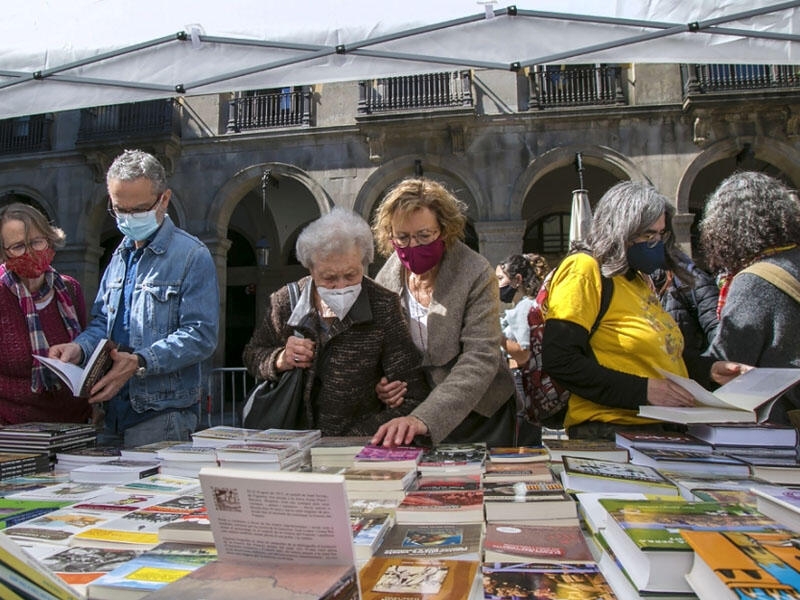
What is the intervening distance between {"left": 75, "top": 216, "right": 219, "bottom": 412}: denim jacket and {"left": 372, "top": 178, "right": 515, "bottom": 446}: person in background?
2.55ft

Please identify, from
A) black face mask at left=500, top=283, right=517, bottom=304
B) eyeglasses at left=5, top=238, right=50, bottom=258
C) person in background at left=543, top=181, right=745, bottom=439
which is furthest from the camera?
black face mask at left=500, top=283, right=517, bottom=304

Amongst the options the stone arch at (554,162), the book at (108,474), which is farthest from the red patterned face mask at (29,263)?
the stone arch at (554,162)

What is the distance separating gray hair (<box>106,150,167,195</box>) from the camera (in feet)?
8.51

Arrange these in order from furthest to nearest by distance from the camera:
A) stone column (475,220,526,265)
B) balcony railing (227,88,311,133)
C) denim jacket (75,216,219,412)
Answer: balcony railing (227,88,311,133)
stone column (475,220,526,265)
denim jacket (75,216,219,412)

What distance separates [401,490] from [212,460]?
683 mm

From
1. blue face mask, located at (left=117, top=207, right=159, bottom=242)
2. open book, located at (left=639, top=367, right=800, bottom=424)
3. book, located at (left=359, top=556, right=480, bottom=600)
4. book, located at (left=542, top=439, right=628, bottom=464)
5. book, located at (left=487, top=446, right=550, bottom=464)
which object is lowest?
book, located at (left=359, top=556, right=480, bottom=600)

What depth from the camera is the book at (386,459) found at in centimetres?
174

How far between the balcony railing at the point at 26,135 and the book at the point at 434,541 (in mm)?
14591

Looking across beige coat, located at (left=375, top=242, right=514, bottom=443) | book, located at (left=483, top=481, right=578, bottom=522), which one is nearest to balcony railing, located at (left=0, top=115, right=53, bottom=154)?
beige coat, located at (left=375, top=242, right=514, bottom=443)

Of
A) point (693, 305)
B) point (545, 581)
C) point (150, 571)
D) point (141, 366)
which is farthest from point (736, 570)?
point (693, 305)

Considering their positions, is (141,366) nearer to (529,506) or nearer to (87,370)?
(87,370)

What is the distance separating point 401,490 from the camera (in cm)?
153

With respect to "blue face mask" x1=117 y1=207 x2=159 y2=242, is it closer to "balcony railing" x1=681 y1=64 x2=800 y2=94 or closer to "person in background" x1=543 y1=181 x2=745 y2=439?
"person in background" x1=543 y1=181 x2=745 y2=439

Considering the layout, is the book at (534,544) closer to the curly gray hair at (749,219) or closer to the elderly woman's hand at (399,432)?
the elderly woman's hand at (399,432)
